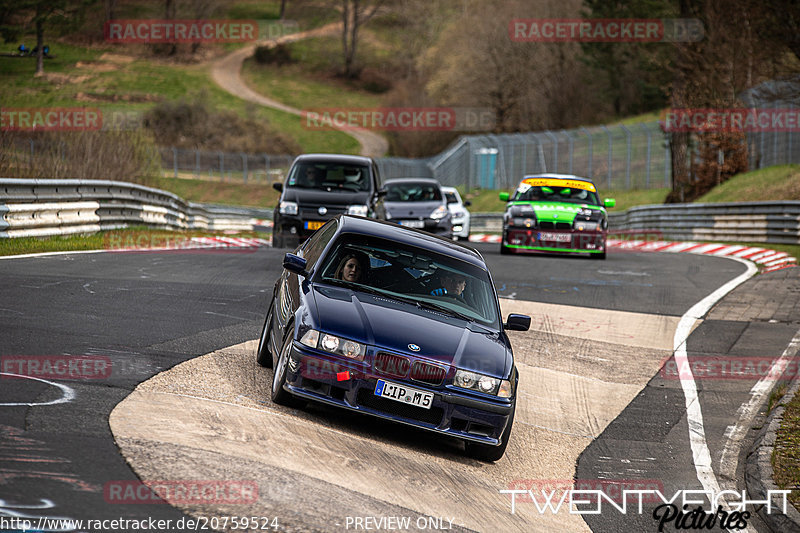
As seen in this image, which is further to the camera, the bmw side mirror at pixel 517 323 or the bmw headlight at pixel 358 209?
the bmw headlight at pixel 358 209

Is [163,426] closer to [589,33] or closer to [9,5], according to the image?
[9,5]

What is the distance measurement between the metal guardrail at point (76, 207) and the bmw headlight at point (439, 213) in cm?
660

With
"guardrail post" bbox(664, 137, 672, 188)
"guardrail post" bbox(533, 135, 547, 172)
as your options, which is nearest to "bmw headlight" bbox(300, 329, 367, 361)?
"guardrail post" bbox(664, 137, 672, 188)

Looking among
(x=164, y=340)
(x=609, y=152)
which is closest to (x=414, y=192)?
(x=164, y=340)

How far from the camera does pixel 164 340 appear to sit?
920 cm

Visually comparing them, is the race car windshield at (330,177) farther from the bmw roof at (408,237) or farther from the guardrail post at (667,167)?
the guardrail post at (667,167)

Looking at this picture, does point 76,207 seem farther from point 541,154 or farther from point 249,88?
point 249,88

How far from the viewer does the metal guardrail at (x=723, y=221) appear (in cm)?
Answer: 2481

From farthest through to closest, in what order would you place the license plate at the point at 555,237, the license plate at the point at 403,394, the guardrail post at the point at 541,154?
1. the guardrail post at the point at 541,154
2. the license plate at the point at 555,237
3. the license plate at the point at 403,394

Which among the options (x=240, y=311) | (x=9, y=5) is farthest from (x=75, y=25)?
(x=240, y=311)

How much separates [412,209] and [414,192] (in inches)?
50.5

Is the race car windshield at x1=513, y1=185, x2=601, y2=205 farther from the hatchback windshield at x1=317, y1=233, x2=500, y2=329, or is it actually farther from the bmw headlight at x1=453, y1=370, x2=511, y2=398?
the bmw headlight at x1=453, y1=370, x2=511, y2=398

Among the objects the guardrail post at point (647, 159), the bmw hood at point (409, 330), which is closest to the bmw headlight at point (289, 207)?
the bmw hood at point (409, 330)

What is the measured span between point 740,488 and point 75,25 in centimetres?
6228
